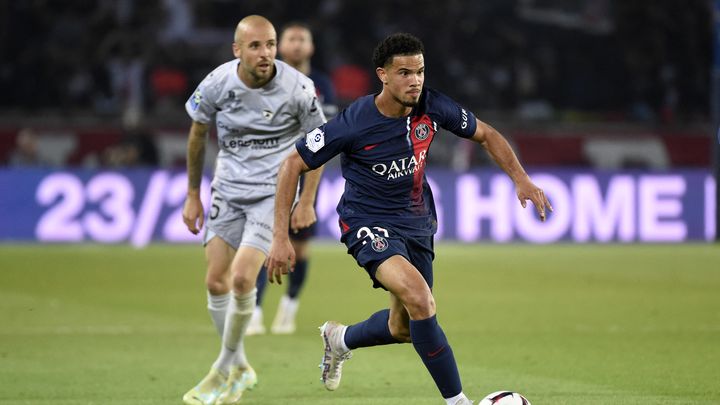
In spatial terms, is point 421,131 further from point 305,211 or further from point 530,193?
point 305,211

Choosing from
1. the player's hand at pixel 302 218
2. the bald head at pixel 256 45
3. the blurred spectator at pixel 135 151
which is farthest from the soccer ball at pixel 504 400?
the blurred spectator at pixel 135 151

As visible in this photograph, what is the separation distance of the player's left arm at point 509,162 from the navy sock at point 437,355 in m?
0.75

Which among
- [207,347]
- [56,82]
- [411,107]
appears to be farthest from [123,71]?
[411,107]

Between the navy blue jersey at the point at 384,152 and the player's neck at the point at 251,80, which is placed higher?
the player's neck at the point at 251,80

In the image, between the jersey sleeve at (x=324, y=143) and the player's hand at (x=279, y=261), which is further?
the jersey sleeve at (x=324, y=143)

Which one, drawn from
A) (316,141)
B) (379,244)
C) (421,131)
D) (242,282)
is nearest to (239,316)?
(242,282)

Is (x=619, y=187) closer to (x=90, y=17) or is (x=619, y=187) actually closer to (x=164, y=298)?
(x=164, y=298)

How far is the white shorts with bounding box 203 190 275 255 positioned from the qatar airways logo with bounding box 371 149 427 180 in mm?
1251

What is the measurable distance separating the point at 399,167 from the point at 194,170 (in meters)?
1.68

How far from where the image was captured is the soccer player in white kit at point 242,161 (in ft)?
23.6

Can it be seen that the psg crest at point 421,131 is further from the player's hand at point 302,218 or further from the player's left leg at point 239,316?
the player's left leg at point 239,316

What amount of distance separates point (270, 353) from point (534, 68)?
17.4 metres

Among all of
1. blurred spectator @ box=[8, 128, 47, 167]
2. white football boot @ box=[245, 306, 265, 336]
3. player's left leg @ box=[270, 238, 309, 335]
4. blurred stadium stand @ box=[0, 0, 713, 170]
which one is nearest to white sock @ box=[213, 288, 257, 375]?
white football boot @ box=[245, 306, 265, 336]

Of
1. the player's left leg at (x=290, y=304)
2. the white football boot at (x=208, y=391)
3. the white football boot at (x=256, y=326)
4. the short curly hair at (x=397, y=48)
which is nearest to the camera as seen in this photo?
the short curly hair at (x=397, y=48)
